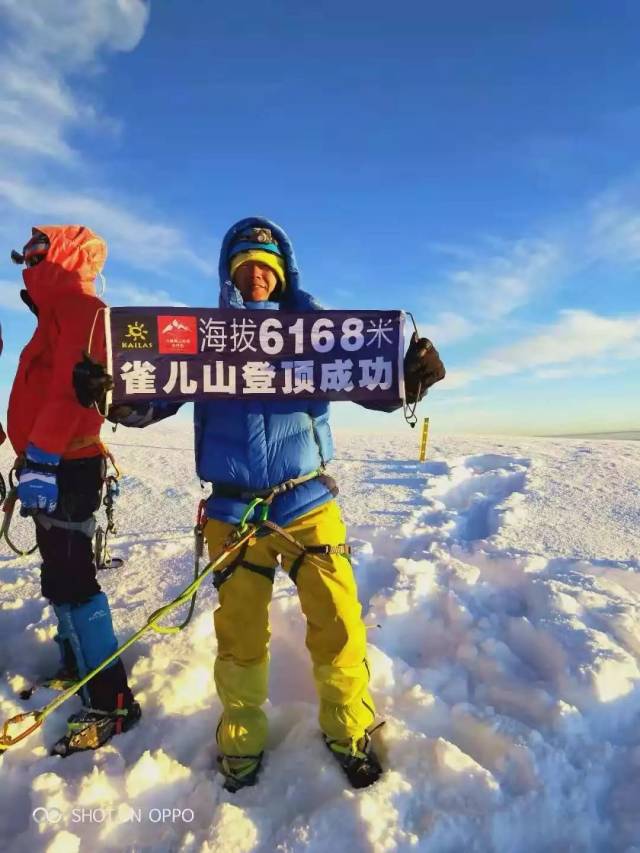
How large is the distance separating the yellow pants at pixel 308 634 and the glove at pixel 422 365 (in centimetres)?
81

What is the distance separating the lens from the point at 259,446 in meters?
2.56

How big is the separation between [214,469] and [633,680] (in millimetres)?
2530

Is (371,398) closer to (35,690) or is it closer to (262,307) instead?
(262,307)

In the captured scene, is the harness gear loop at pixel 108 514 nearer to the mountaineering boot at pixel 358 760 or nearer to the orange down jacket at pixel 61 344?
the orange down jacket at pixel 61 344

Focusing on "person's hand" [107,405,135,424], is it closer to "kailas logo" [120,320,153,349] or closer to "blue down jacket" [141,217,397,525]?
"blue down jacket" [141,217,397,525]

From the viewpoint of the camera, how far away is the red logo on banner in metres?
2.65

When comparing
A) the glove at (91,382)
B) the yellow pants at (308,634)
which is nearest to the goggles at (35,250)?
the glove at (91,382)

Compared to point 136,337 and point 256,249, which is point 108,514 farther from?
point 256,249

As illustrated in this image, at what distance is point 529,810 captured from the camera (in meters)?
2.18

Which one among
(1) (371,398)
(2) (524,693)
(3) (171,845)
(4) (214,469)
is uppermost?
(1) (371,398)

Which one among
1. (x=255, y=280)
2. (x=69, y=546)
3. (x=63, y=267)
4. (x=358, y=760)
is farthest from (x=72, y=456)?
(x=358, y=760)

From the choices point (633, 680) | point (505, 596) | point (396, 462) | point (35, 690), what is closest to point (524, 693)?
point (633, 680)

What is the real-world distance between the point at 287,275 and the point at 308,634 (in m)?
1.92

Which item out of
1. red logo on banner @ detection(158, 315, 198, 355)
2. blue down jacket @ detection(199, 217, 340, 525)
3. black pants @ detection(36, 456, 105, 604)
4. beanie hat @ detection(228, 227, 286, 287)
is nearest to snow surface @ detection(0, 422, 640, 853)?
black pants @ detection(36, 456, 105, 604)
